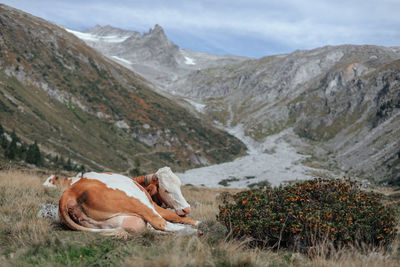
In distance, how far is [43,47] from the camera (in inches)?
4555

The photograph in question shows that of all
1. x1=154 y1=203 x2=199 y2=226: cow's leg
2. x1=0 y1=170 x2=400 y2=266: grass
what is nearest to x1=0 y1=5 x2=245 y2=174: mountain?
x1=0 y1=170 x2=400 y2=266: grass

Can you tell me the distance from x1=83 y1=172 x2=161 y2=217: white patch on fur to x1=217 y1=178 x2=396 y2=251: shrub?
196 centimetres

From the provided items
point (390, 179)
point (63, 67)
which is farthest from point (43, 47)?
point (390, 179)

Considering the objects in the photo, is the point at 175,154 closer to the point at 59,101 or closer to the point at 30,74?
the point at 59,101

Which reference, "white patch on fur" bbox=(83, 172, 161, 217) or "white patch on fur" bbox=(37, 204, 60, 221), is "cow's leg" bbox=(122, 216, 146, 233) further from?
"white patch on fur" bbox=(37, 204, 60, 221)

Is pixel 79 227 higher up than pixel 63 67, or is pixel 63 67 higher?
pixel 63 67

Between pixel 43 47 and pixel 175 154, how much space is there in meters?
68.1

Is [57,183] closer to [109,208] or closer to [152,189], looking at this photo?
[152,189]

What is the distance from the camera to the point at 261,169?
90.4 m

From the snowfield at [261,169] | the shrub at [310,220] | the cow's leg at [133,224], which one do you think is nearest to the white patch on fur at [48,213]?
the cow's leg at [133,224]

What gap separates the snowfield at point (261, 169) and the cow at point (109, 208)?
2460 inches

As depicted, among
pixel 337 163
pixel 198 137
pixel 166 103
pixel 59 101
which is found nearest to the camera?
pixel 337 163

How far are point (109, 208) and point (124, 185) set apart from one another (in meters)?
0.66

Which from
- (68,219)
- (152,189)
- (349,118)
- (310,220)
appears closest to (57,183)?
(152,189)
